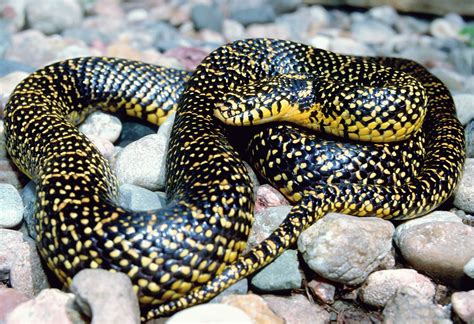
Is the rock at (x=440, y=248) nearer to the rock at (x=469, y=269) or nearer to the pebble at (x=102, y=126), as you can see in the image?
the rock at (x=469, y=269)

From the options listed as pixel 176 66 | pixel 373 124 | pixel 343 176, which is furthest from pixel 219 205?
pixel 176 66

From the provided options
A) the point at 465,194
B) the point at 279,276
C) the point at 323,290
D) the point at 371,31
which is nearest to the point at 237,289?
the point at 279,276

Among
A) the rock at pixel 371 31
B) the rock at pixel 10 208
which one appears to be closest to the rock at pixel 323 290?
the rock at pixel 10 208

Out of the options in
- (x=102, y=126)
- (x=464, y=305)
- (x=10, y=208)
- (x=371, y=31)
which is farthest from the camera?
(x=371, y=31)

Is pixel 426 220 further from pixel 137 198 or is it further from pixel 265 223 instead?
pixel 137 198

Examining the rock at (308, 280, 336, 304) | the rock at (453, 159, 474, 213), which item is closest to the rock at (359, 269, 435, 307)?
the rock at (308, 280, 336, 304)

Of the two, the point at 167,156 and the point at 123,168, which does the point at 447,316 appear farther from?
the point at 123,168
